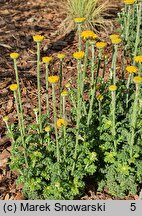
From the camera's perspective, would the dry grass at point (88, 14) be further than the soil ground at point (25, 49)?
Yes

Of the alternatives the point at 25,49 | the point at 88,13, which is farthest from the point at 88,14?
the point at 25,49

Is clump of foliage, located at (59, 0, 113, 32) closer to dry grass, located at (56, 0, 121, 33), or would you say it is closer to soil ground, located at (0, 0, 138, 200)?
dry grass, located at (56, 0, 121, 33)

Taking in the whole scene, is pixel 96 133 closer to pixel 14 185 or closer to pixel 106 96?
pixel 106 96

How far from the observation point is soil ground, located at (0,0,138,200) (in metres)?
3.19

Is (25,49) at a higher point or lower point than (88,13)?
lower

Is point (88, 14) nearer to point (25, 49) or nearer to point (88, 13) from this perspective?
point (88, 13)

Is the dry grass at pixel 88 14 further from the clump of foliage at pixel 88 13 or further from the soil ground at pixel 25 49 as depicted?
the soil ground at pixel 25 49

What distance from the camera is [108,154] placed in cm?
289

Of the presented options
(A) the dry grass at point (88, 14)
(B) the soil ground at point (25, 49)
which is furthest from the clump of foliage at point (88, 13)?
(B) the soil ground at point (25, 49)

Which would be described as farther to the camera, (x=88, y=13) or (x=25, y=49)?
(x=88, y=13)

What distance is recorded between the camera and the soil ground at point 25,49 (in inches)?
126

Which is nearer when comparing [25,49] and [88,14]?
[25,49]

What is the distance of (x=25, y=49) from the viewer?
476 centimetres

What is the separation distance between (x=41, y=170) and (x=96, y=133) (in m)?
0.48
